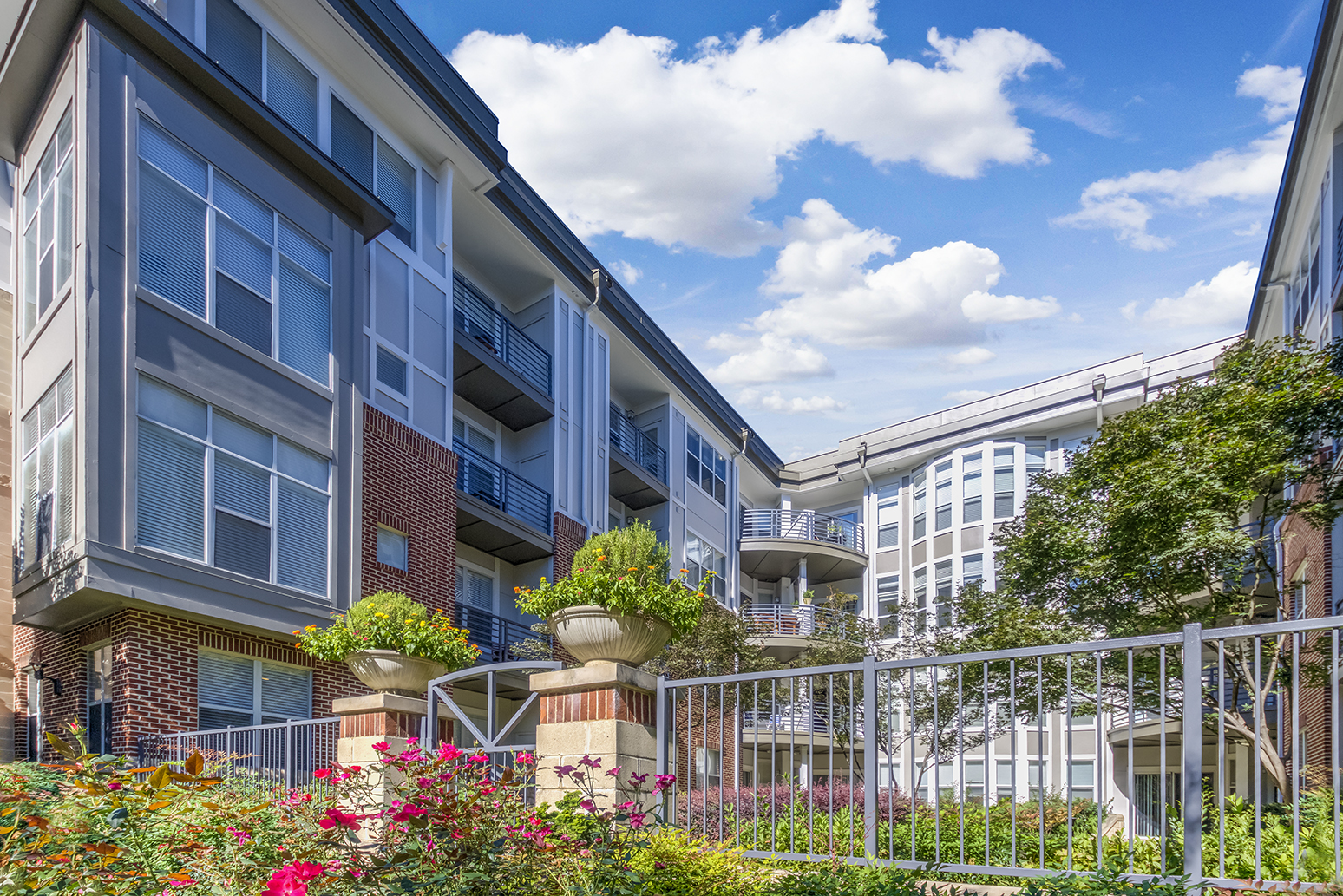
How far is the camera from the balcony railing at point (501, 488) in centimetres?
2125

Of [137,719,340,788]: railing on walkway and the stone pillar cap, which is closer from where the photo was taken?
the stone pillar cap

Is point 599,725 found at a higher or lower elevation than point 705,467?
lower

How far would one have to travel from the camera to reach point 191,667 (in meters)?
13.3

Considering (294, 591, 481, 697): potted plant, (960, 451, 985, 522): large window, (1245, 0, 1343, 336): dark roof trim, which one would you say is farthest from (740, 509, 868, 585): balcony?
(294, 591, 481, 697): potted plant

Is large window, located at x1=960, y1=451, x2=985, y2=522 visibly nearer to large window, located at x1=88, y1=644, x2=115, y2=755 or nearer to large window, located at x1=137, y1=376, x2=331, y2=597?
large window, located at x1=137, y1=376, x2=331, y2=597

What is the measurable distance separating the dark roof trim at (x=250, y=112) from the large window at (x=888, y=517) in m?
23.8

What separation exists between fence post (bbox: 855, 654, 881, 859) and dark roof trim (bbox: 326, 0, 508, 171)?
14445mm

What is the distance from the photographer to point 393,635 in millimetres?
9500

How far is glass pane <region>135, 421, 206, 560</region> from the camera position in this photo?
41.8 feet

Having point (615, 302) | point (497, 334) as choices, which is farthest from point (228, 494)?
point (615, 302)

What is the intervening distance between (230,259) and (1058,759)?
2559 centimetres

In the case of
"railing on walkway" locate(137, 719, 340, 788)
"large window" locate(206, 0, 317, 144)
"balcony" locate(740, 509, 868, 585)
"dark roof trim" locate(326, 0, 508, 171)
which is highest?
"dark roof trim" locate(326, 0, 508, 171)

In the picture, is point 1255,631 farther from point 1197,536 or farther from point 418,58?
point 418,58

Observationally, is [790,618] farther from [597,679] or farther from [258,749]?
[597,679]
